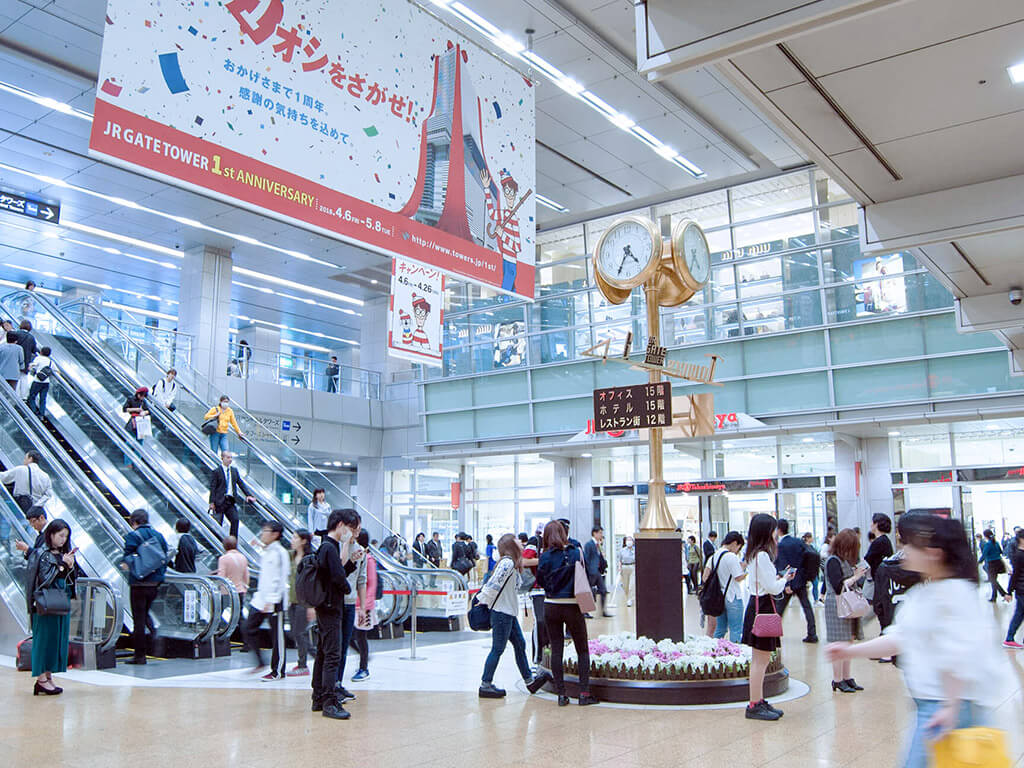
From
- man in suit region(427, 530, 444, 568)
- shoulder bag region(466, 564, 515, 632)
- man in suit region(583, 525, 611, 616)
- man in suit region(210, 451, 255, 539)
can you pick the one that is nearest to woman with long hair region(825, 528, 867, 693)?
shoulder bag region(466, 564, 515, 632)

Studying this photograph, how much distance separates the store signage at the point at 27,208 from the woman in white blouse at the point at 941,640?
18.2 m

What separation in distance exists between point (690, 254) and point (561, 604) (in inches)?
141

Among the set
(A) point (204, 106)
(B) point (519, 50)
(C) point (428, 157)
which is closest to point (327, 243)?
(B) point (519, 50)

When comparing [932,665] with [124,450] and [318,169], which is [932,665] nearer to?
[318,169]

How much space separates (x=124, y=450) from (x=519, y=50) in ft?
27.5

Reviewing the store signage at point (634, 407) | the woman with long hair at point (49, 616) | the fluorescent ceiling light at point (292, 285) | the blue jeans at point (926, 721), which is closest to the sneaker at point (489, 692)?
the store signage at point (634, 407)

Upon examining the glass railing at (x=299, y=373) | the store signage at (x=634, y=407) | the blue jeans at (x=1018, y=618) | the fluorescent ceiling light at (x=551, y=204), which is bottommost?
the blue jeans at (x=1018, y=618)

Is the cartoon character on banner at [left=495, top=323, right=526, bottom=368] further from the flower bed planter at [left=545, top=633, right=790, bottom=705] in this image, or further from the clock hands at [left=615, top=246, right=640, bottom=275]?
the flower bed planter at [left=545, top=633, right=790, bottom=705]

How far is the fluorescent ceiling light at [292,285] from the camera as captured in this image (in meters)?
23.4

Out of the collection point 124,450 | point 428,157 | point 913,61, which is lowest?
point 124,450

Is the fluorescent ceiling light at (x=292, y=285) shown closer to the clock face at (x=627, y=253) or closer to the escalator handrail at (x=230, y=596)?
the escalator handrail at (x=230, y=596)

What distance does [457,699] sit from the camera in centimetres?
713

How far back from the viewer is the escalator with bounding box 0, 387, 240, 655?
9039mm

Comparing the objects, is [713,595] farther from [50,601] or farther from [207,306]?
[207,306]
